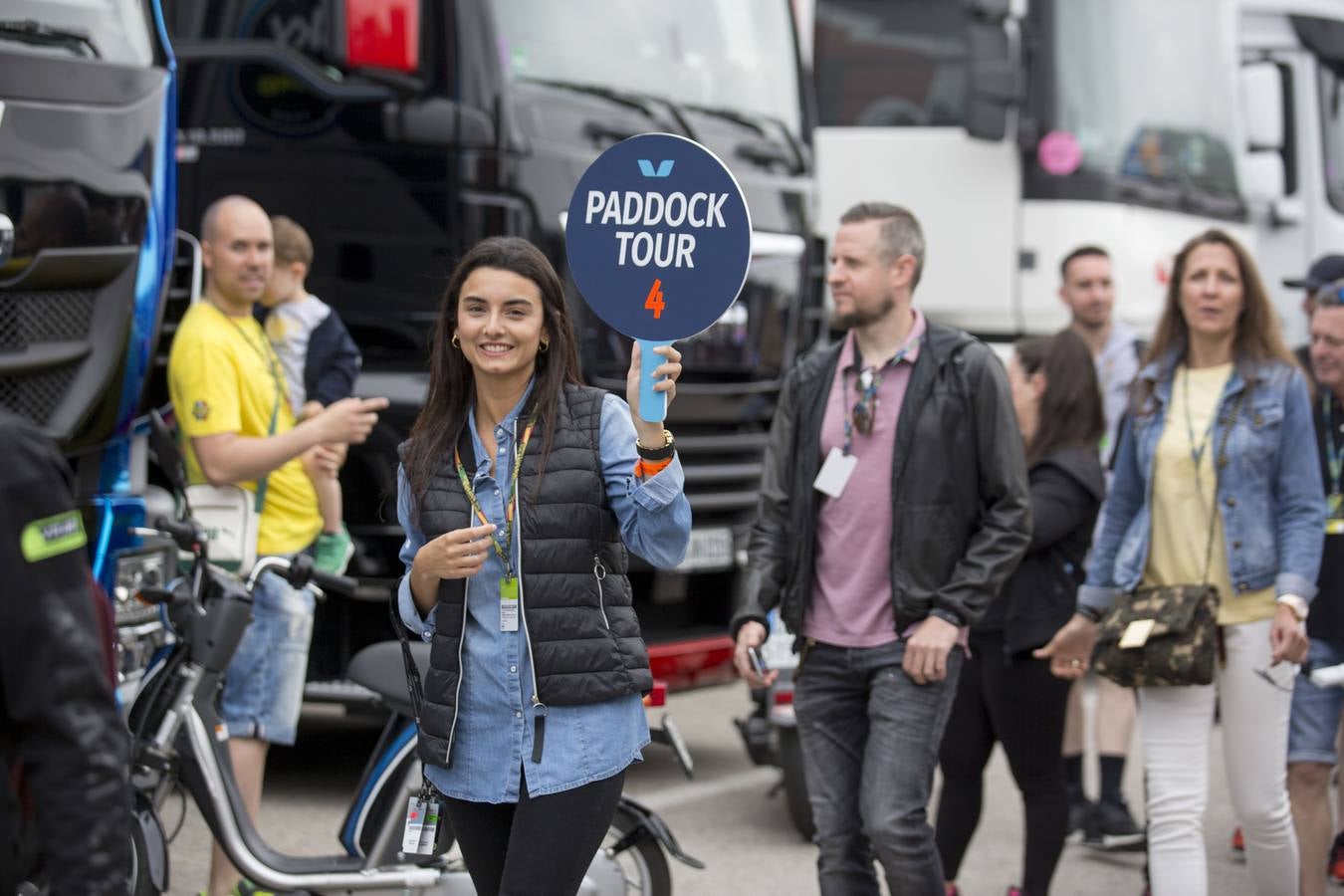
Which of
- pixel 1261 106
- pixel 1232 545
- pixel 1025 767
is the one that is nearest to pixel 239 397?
pixel 1025 767

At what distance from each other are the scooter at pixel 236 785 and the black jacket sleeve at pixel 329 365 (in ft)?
→ 3.24

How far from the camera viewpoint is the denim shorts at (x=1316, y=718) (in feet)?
17.2

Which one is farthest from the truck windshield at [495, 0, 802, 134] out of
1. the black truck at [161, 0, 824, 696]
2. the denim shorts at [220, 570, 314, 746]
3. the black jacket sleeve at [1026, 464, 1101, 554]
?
the black jacket sleeve at [1026, 464, 1101, 554]

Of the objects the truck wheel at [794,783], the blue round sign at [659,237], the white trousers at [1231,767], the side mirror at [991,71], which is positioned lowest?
the truck wheel at [794,783]

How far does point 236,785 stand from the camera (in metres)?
5.02

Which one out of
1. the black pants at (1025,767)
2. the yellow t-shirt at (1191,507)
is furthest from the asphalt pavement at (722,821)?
the yellow t-shirt at (1191,507)

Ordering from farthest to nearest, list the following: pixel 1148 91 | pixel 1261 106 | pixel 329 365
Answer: pixel 1261 106 < pixel 1148 91 < pixel 329 365

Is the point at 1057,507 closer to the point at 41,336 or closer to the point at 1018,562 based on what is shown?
the point at 1018,562

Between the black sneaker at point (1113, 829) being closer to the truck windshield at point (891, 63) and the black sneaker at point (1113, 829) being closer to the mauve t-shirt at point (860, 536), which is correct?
the mauve t-shirt at point (860, 536)

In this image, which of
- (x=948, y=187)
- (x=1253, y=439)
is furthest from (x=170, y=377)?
(x=948, y=187)

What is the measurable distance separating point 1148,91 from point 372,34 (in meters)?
5.26

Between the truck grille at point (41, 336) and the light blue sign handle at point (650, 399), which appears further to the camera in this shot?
the truck grille at point (41, 336)

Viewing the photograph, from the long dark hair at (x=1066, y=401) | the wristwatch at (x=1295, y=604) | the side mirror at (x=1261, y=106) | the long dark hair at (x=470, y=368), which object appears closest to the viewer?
the long dark hair at (x=470, y=368)

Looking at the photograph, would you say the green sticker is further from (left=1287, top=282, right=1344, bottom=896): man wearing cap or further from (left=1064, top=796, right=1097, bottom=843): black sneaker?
(left=1064, top=796, right=1097, bottom=843): black sneaker
